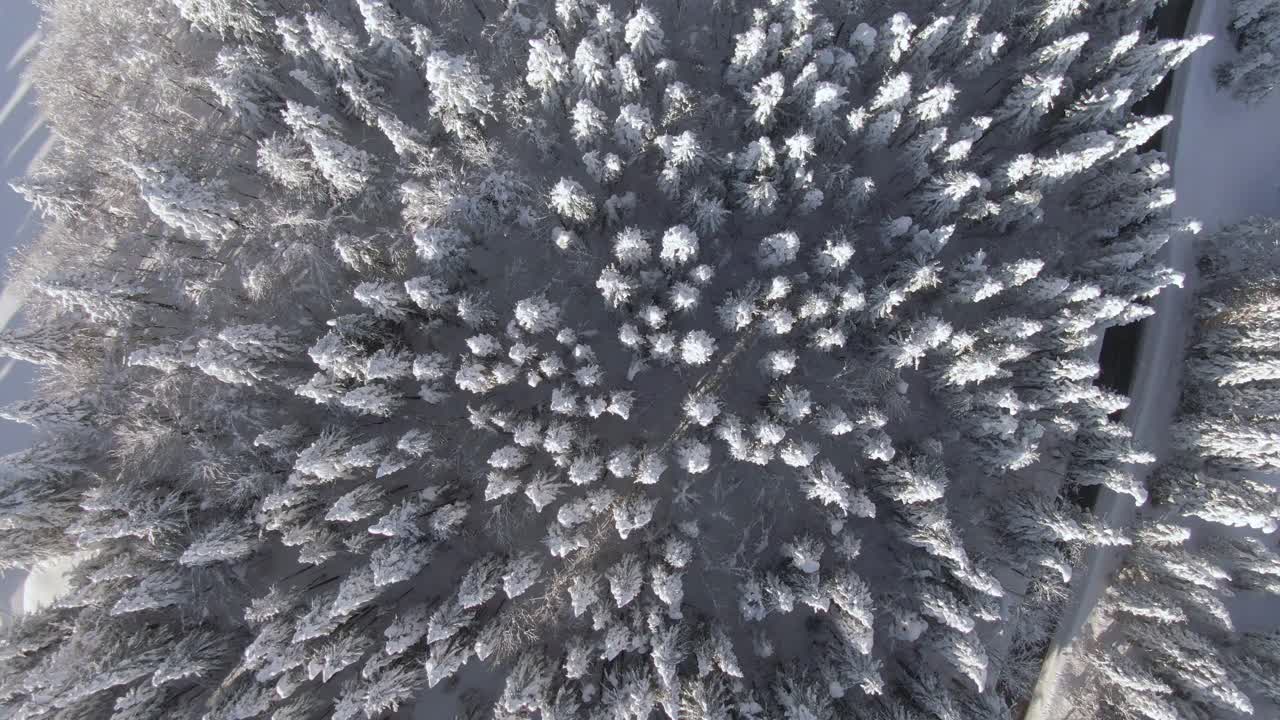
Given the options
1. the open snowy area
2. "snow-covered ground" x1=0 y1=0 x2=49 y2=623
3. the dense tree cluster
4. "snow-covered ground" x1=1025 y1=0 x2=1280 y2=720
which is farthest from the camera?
"snow-covered ground" x1=0 y1=0 x2=49 y2=623

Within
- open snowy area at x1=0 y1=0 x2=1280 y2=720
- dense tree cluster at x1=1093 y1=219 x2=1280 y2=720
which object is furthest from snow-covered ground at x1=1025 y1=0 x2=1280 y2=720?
dense tree cluster at x1=1093 y1=219 x2=1280 y2=720

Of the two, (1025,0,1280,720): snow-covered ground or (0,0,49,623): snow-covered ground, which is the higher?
(1025,0,1280,720): snow-covered ground

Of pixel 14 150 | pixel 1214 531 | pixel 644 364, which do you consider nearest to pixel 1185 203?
pixel 1214 531

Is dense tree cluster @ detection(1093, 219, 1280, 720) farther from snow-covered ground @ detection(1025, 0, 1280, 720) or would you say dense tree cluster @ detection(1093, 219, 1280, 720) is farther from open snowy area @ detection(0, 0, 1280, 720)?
snow-covered ground @ detection(1025, 0, 1280, 720)

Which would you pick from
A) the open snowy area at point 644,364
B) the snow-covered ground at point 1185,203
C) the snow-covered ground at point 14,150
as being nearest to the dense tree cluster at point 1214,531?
the open snowy area at point 644,364

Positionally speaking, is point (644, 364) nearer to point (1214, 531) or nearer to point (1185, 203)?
point (1185, 203)

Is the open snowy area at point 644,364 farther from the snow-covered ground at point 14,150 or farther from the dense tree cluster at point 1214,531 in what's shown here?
the snow-covered ground at point 14,150
